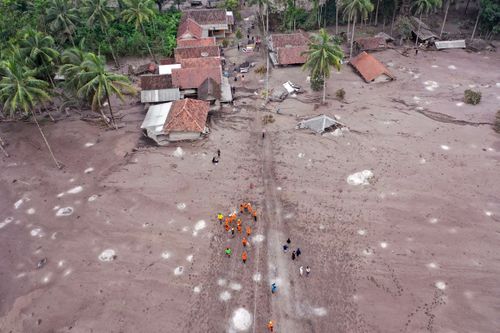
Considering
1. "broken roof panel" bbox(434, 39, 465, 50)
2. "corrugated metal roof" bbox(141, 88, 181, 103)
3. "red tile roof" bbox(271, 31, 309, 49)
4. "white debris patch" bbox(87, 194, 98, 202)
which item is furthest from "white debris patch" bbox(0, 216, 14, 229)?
"broken roof panel" bbox(434, 39, 465, 50)

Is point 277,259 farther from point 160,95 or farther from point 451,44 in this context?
point 451,44

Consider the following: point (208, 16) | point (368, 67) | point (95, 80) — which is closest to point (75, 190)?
point (95, 80)

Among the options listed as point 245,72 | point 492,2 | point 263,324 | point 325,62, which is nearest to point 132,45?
point 245,72

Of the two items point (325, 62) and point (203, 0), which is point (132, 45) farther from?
point (325, 62)

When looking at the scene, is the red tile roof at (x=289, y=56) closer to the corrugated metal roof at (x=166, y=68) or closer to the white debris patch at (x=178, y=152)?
the corrugated metal roof at (x=166, y=68)

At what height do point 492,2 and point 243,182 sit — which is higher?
point 492,2

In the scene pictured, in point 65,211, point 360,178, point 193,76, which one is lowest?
point 360,178

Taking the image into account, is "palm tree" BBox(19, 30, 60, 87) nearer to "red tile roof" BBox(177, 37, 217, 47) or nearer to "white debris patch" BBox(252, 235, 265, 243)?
"red tile roof" BBox(177, 37, 217, 47)
